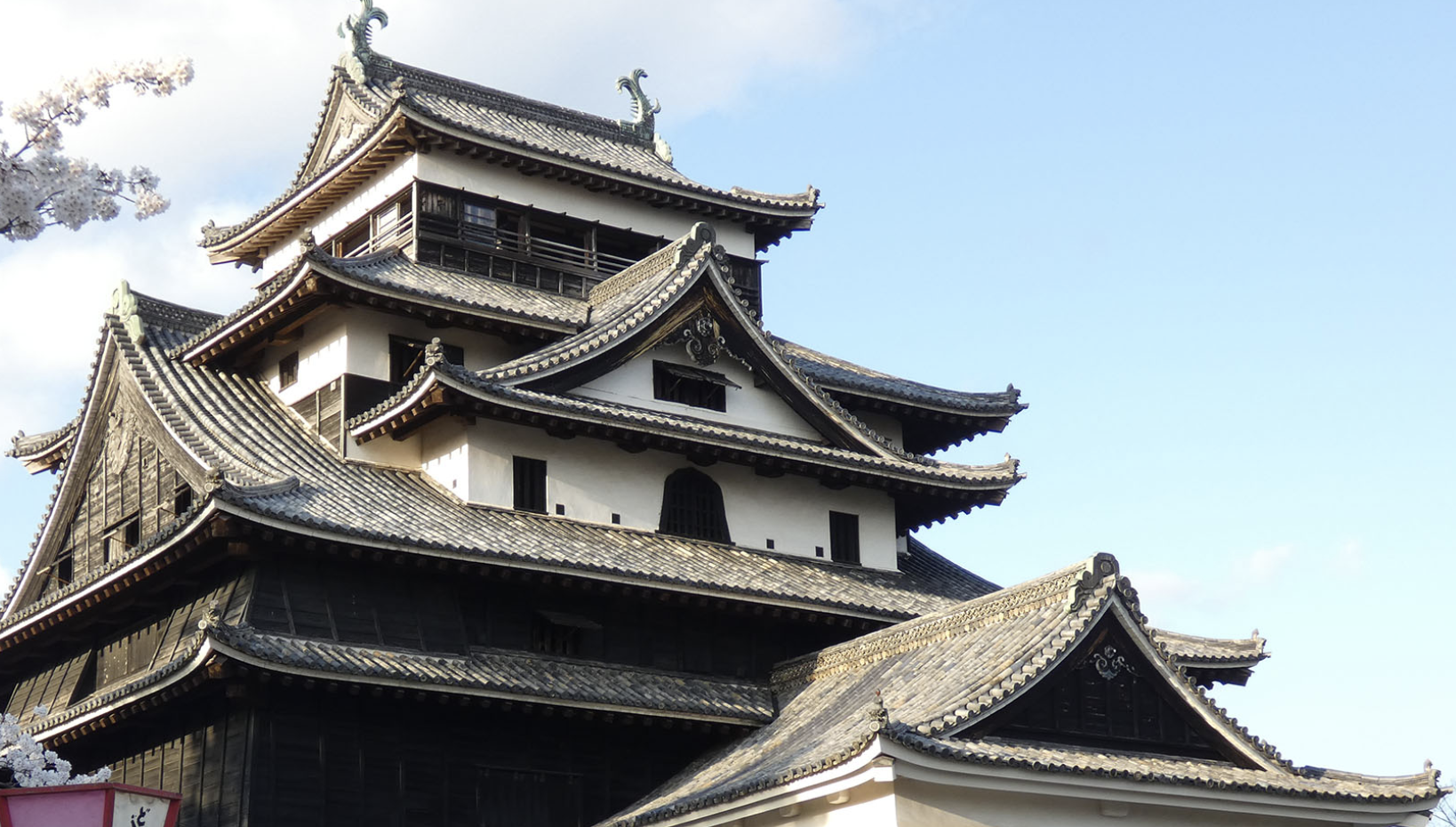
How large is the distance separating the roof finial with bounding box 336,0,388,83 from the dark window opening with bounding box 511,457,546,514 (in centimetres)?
1196

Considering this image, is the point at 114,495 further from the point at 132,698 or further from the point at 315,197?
the point at 315,197

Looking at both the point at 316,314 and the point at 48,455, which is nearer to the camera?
the point at 316,314

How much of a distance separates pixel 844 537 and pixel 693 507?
3.06 metres

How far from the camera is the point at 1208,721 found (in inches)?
873

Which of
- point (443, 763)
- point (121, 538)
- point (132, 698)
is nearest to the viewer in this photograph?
point (132, 698)

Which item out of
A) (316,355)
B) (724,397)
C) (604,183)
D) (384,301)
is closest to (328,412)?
(316,355)

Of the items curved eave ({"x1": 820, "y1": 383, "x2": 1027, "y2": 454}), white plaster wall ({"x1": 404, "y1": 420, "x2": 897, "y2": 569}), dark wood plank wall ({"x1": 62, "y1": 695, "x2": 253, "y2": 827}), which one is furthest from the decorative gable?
curved eave ({"x1": 820, "y1": 383, "x2": 1027, "y2": 454})

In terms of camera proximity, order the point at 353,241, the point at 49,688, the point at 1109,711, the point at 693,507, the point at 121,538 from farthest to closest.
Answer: the point at 353,241 < the point at 693,507 < the point at 121,538 < the point at 49,688 < the point at 1109,711

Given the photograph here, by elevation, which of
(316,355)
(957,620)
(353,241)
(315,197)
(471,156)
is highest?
(315,197)

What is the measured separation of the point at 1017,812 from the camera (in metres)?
20.9

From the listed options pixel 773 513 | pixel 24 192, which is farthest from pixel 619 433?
pixel 24 192

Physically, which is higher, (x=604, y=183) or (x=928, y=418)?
(x=604, y=183)

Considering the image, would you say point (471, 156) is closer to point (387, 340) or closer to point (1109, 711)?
point (387, 340)

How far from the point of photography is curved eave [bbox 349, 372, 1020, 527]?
25.8 metres
